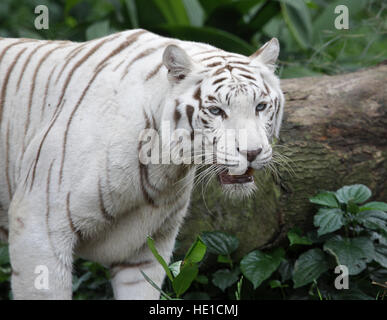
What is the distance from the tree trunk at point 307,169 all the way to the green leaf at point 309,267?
205 mm

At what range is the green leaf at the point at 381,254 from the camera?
323 cm

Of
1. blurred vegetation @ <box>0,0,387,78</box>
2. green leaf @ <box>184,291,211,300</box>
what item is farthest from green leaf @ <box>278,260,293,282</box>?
blurred vegetation @ <box>0,0,387,78</box>

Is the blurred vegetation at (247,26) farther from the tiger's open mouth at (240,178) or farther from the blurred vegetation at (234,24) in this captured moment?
the tiger's open mouth at (240,178)

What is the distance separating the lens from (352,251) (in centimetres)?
323

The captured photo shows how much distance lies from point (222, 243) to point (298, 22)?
9.62ft

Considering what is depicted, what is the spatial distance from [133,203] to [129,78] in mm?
563

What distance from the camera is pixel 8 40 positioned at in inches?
128

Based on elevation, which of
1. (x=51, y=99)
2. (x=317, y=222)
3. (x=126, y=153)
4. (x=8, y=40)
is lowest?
(x=317, y=222)

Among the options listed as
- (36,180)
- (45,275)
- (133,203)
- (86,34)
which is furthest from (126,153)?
(86,34)

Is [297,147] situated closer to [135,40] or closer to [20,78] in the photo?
[135,40]

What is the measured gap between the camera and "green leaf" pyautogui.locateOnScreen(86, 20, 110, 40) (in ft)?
17.0

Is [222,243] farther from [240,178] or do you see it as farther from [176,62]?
[176,62]

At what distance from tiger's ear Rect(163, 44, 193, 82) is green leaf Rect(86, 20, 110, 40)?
288cm
